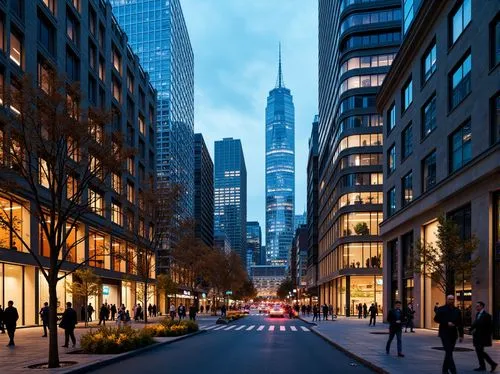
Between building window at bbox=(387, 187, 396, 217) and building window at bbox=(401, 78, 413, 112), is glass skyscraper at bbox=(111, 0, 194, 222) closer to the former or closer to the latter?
building window at bbox=(387, 187, 396, 217)

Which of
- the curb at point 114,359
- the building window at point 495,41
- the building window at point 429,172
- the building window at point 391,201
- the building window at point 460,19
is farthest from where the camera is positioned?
the building window at point 391,201

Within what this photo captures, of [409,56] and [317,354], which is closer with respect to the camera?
[317,354]

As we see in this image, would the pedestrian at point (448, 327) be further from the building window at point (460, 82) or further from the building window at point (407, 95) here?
the building window at point (407, 95)

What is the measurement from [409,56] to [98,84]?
29.8 metres

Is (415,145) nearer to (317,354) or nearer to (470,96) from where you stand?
(470,96)

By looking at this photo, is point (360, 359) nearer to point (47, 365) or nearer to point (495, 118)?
point (47, 365)

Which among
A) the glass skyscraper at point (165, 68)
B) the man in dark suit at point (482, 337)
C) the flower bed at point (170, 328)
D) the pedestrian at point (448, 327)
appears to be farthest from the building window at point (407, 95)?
the glass skyscraper at point (165, 68)

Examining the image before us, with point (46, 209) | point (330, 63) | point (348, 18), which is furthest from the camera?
point (330, 63)

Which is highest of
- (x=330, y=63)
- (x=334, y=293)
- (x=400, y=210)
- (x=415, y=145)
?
(x=330, y=63)

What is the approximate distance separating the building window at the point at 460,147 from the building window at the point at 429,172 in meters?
3.39

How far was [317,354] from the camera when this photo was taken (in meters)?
19.8

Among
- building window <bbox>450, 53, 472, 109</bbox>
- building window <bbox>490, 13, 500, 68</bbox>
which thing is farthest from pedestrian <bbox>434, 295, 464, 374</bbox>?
building window <bbox>450, 53, 472, 109</bbox>

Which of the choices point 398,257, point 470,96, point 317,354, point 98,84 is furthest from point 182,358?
point 98,84

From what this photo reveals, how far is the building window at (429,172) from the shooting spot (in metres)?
34.2
